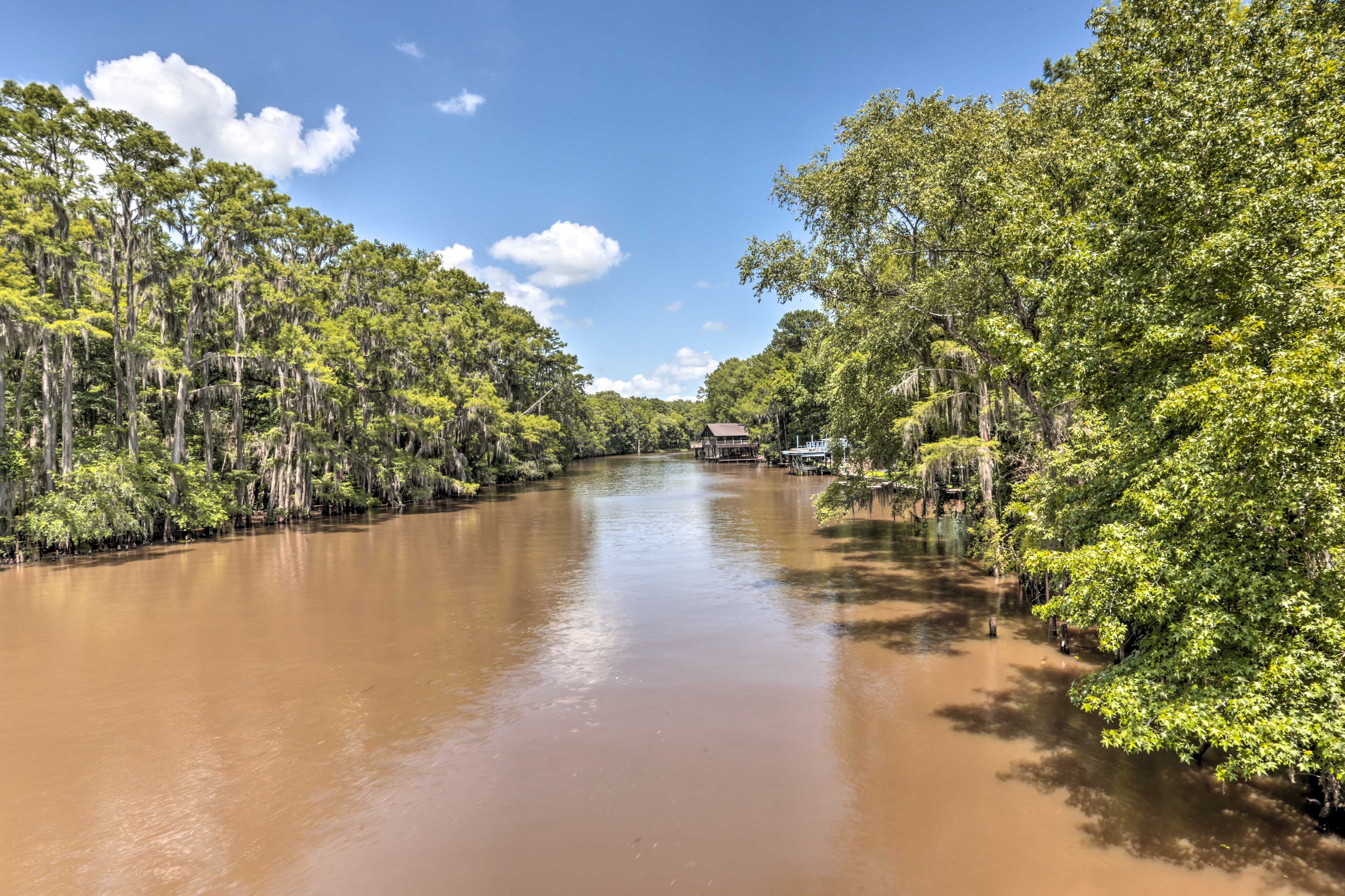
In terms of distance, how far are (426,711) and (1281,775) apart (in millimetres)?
10700

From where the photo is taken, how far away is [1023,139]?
1128 cm

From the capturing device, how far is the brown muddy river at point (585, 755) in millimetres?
5953

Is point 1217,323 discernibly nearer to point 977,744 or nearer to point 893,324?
point 977,744

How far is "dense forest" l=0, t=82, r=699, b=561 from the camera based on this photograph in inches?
751

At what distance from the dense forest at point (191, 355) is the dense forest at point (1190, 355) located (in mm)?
24539

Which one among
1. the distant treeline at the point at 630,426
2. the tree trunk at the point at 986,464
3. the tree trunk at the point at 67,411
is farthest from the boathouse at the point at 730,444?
the tree trunk at the point at 67,411

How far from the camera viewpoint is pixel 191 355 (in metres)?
24.2

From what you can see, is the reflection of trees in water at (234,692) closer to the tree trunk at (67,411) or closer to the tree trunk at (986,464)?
the tree trunk at (67,411)

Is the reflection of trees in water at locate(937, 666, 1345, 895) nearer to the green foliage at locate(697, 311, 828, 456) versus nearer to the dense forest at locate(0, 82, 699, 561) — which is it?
the dense forest at locate(0, 82, 699, 561)

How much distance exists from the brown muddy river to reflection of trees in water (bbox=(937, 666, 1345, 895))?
0.11 feet

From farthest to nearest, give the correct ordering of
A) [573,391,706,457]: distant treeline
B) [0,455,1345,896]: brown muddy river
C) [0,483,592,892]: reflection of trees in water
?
[573,391,706,457]: distant treeline, [0,483,592,892]: reflection of trees in water, [0,455,1345,896]: brown muddy river

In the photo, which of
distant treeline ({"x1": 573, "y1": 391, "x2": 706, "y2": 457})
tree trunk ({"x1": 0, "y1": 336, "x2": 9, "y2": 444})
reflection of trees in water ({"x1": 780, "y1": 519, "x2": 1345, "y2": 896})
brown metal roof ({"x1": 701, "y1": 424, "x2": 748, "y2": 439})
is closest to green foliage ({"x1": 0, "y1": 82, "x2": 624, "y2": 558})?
tree trunk ({"x1": 0, "y1": 336, "x2": 9, "y2": 444})

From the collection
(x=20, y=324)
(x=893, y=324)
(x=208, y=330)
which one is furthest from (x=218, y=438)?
(x=893, y=324)

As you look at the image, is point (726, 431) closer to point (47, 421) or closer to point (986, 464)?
point (986, 464)
